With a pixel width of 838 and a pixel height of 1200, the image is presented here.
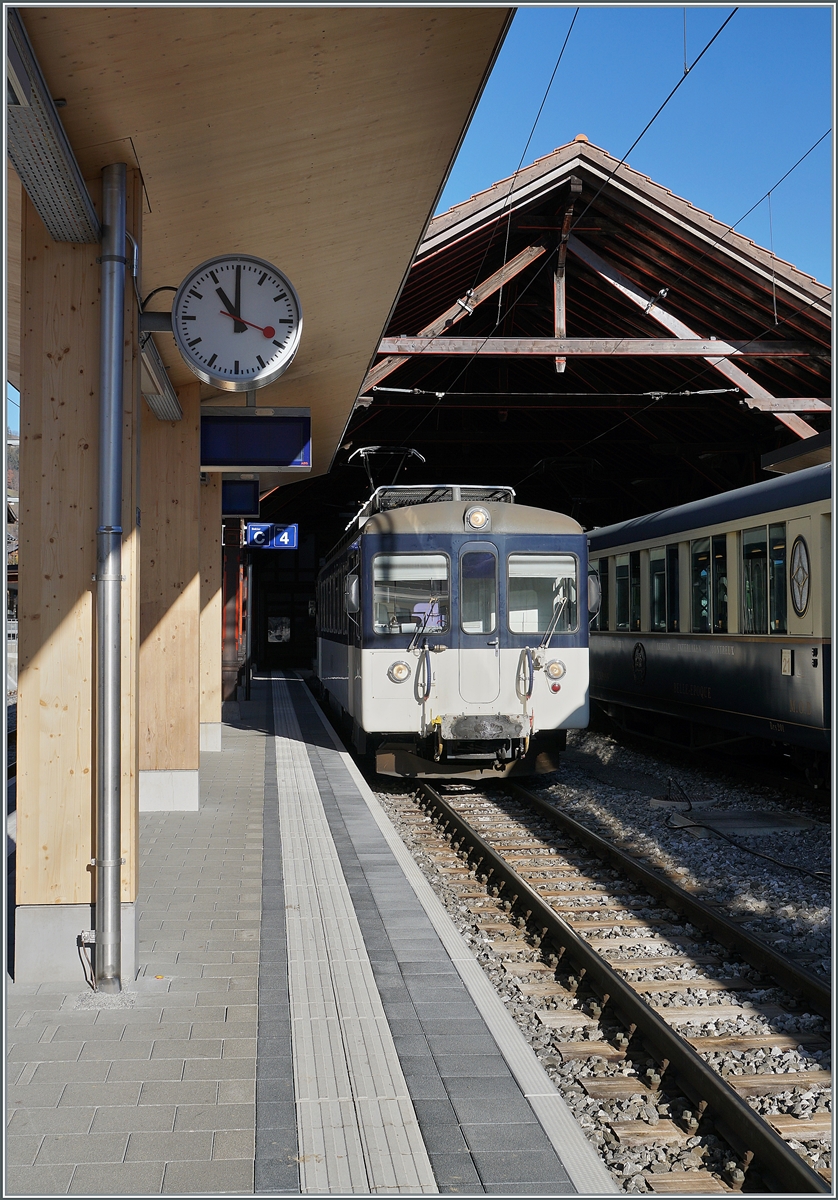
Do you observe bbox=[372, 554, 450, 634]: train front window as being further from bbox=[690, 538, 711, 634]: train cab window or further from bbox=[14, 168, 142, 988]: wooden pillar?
bbox=[14, 168, 142, 988]: wooden pillar

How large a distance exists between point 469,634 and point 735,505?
3.32 meters

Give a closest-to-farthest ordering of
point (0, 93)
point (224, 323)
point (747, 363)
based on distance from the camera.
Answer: point (0, 93) → point (224, 323) → point (747, 363)

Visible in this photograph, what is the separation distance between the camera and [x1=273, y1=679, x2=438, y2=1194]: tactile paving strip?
3119 mm

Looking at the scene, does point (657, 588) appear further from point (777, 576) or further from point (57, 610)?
point (57, 610)

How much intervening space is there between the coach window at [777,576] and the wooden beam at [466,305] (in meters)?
5.98

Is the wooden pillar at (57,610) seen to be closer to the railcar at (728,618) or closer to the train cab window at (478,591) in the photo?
the train cab window at (478,591)

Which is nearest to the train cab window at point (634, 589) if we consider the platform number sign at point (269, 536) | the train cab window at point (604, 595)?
the train cab window at point (604, 595)

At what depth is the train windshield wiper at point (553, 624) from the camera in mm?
10766

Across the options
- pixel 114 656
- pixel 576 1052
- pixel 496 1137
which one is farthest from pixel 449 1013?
pixel 114 656

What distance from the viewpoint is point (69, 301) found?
4656mm

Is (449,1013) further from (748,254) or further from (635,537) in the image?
(748,254)

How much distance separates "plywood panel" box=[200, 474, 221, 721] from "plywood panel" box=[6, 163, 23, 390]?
3.65 meters

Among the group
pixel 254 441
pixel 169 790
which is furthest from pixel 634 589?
pixel 254 441

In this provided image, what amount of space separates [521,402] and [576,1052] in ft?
52.2
